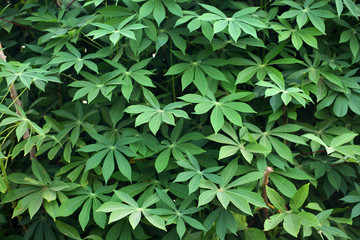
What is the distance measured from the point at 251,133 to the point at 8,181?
1.17m

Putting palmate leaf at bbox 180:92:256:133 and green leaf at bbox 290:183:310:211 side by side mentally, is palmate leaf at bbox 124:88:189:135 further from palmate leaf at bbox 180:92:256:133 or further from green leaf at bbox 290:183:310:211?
green leaf at bbox 290:183:310:211

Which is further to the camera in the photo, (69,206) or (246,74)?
(246,74)

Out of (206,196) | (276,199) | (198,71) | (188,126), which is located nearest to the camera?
(206,196)

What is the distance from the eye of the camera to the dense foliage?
184cm

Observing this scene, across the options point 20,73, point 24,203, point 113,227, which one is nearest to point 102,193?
point 113,227

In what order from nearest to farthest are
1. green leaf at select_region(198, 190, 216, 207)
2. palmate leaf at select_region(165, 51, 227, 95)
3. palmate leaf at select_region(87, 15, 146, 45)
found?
green leaf at select_region(198, 190, 216, 207) → palmate leaf at select_region(87, 15, 146, 45) → palmate leaf at select_region(165, 51, 227, 95)

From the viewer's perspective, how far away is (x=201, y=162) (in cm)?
201

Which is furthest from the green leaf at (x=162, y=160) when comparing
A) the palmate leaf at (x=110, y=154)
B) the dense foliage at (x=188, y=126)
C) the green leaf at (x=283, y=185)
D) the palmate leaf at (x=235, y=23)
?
the palmate leaf at (x=235, y=23)

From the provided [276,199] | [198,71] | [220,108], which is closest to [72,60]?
[198,71]

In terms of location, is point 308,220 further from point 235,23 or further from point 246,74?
point 235,23

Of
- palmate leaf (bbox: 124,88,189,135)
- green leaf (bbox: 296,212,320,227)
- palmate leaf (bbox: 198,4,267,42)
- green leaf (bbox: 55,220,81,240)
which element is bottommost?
green leaf (bbox: 55,220,81,240)

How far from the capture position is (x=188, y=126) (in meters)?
2.17

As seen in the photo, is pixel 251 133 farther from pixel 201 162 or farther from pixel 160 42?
pixel 160 42

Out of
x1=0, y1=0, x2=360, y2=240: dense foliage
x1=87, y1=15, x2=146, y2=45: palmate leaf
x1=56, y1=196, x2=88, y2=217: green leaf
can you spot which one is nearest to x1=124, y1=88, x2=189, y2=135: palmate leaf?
x1=0, y1=0, x2=360, y2=240: dense foliage
